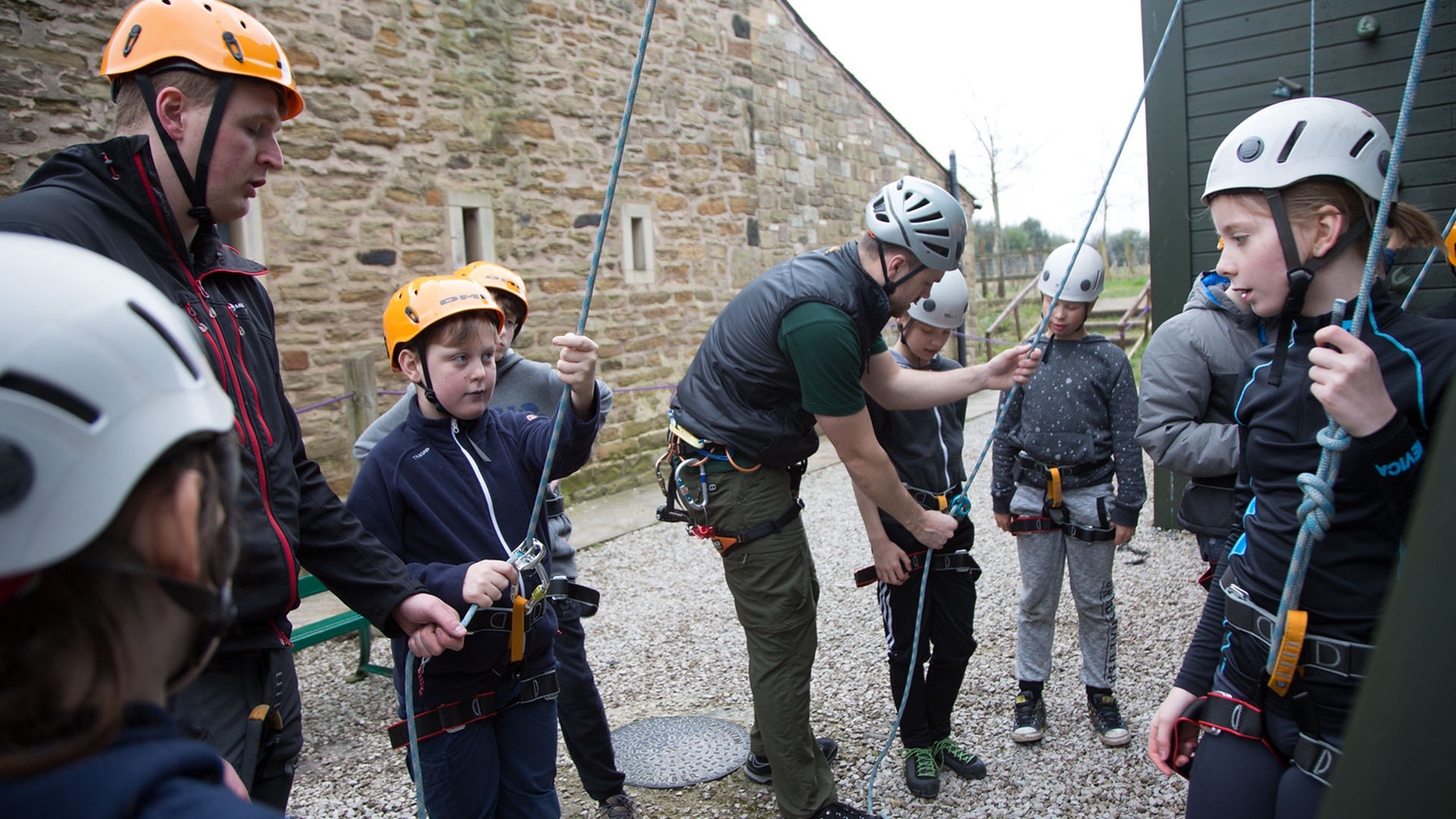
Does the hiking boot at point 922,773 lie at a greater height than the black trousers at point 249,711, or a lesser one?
lesser

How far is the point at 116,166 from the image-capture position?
1.64 meters

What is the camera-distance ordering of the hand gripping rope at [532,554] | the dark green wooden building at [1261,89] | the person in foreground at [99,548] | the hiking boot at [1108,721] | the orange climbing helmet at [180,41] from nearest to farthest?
the person in foreground at [99,548], the orange climbing helmet at [180,41], the hand gripping rope at [532,554], the hiking boot at [1108,721], the dark green wooden building at [1261,89]

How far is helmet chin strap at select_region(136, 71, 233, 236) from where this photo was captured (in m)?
1.71

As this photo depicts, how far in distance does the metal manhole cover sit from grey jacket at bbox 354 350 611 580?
2.89ft

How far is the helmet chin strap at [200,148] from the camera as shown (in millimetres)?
1708

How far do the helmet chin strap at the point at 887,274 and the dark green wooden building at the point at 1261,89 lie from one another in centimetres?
394

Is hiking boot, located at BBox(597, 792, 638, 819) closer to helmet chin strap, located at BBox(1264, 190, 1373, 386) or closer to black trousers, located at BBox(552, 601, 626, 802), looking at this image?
black trousers, located at BBox(552, 601, 626, 802)

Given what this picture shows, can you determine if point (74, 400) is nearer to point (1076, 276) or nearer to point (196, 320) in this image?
point (196, 320)

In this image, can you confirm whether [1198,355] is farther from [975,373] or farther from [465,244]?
[465,244]

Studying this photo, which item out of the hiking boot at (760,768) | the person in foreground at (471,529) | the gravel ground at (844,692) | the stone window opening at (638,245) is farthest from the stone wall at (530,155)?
the hiking boot at (760,768)

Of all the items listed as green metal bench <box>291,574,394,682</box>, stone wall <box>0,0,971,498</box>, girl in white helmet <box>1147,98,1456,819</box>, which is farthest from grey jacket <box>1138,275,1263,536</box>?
stone wall <box>0,0,971,498</box>

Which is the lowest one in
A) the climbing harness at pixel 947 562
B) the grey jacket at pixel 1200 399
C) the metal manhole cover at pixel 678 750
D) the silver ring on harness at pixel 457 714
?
the metal manhole cover at pixel 678 750

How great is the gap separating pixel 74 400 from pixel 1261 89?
22.0 feet

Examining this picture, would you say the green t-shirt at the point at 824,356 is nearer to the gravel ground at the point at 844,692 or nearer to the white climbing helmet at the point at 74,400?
the gravel ground at the point at 844,692
